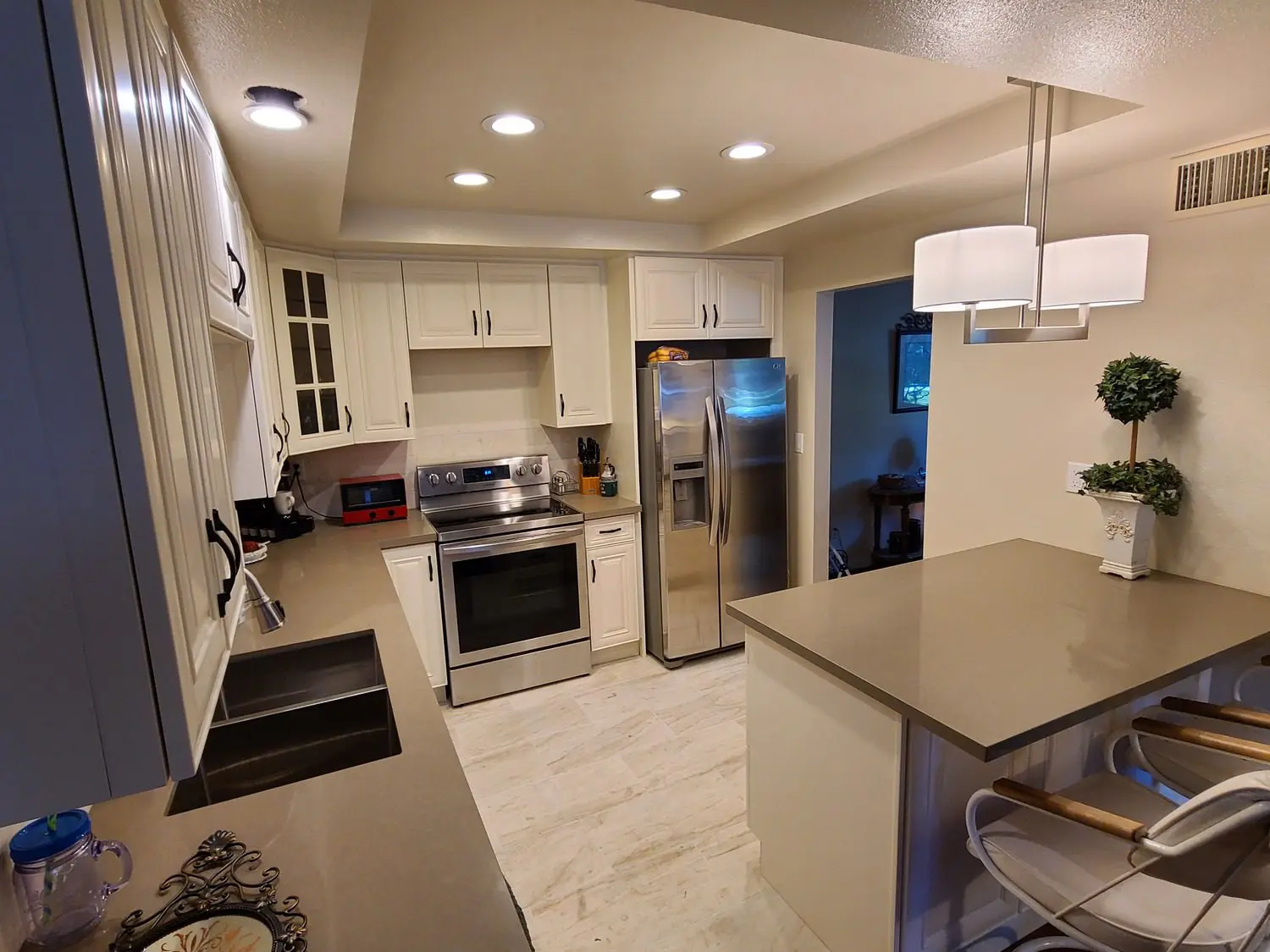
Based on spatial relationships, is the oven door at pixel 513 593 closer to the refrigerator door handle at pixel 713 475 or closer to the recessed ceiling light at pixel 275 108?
the refrigerator door handle at pixel 713 475

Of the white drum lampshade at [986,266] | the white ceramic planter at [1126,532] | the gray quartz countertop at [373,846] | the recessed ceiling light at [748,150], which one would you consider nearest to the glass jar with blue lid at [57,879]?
the gray quartz countertop at [373,846]

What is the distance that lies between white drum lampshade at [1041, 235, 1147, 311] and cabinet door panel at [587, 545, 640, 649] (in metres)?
2.44

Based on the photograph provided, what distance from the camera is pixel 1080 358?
238 cm

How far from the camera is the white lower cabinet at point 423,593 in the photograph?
10.3 ft

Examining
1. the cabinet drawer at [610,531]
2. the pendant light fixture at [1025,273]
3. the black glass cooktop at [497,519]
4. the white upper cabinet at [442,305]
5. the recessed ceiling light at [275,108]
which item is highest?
the recessed ceiling light at [275,108]

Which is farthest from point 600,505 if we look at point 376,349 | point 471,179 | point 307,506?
point 471,179

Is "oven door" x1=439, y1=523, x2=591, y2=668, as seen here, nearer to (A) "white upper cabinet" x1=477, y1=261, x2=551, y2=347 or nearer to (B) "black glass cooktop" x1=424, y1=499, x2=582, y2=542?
(B) "black glass cooktop" x1=424, y1=499, x2=582, y2=542

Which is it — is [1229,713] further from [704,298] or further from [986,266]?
[704,298]

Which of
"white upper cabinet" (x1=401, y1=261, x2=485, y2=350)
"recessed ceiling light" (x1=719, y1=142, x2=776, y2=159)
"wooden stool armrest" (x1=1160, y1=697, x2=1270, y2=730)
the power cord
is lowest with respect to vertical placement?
"wooden stool armrest" (x1=1160, y1=697, x2=1270, y2=730)

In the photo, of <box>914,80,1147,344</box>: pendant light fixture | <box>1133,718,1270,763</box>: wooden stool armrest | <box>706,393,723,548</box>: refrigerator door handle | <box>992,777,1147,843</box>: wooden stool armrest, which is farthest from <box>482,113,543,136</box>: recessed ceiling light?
<box>1133,718,1270,763</box>: wooden stool armrest

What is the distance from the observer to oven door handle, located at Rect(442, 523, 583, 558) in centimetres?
Result: 321

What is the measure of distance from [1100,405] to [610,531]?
224 centimetres

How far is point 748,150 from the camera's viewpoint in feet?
7.54

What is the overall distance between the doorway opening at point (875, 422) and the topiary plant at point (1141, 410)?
98.5 inches
